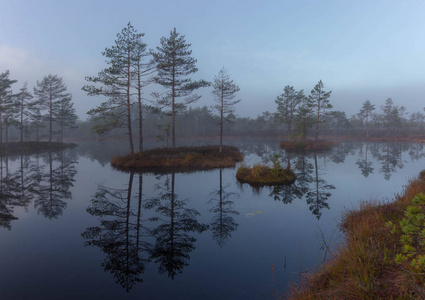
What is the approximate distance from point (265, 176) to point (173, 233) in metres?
9.43

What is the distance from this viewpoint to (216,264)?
5.47 metres

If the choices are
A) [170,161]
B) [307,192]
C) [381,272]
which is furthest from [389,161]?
[381,272]

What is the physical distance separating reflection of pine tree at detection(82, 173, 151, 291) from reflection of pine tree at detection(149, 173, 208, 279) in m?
0.45

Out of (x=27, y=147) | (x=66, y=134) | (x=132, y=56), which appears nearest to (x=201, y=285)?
(x=132, y=56)

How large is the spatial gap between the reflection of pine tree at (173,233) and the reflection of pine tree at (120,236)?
0.45 m

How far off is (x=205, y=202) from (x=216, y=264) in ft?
17.5

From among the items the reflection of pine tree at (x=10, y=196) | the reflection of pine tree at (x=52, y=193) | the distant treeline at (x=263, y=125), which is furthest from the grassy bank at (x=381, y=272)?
the distant treeline at (x=263, y=125)

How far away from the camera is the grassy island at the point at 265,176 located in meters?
14.8

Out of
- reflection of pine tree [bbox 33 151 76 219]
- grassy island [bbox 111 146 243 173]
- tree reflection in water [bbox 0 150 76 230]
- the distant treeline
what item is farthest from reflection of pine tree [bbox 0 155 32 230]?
the distant treeline

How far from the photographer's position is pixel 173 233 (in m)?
7.21

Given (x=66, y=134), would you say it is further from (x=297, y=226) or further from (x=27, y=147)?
(x=297, y=226)

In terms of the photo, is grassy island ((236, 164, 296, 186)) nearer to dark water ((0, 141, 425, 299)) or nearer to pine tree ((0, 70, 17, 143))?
dark water ((0, 141, 425, 299))

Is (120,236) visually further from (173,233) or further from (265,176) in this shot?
(265,176)

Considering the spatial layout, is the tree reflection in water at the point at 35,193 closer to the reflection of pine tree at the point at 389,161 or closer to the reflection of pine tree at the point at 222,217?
the reflection of pine tree at the point at 222,217
